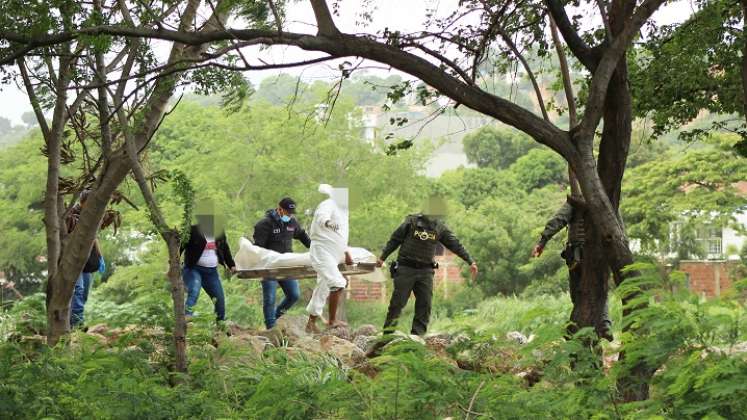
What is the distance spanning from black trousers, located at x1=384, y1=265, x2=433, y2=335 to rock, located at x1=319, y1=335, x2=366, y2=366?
21.2 inches

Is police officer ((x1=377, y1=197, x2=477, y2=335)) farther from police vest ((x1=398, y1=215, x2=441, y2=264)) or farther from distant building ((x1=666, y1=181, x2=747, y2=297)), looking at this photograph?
distant building ((x1=666, y1=181, x2=747, y2=297))

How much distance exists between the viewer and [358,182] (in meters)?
36.2

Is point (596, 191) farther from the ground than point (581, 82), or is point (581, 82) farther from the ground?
point (581, 82)

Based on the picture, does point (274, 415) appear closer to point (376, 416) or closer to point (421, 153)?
point (376, 416)

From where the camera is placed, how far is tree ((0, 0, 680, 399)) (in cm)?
859

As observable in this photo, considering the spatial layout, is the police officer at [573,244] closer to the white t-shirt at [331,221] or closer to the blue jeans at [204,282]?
the white t-shirt at [331,221]

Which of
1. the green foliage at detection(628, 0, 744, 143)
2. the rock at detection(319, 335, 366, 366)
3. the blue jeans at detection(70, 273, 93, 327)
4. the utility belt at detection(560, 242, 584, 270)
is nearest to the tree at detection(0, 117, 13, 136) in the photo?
the blue jeans at detection(70, 273, 93, 327)

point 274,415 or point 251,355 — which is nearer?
point 274,415

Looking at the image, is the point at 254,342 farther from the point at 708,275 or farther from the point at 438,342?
the point at 708,275

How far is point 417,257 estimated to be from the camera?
12.9 metres

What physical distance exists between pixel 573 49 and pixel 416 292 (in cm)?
453

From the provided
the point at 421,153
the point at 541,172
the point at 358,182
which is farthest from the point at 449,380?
the point at 541,172

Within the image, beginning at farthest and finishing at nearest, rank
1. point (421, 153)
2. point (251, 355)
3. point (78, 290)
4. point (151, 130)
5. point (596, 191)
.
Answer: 1. point (421, 153)
2. point (78, 290)
3. point (151, 130)
4. point (251, 355)
5. point (596, 191)

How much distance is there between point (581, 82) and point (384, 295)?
81.9 ft
